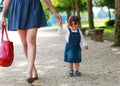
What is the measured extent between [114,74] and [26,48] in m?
1.87

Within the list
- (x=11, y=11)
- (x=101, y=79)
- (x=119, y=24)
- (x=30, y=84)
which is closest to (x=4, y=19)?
(x=11, y=11)

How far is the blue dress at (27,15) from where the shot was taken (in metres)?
6.21

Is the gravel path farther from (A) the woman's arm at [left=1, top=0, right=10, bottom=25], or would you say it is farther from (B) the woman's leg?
(A) the woman's arm at [left=1, top=0, right=10, bottom=25]

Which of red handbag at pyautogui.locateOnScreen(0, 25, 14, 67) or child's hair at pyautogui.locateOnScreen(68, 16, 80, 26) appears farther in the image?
child's hair at pyautogui.locateOnScreen(68, 16, 80, 26)

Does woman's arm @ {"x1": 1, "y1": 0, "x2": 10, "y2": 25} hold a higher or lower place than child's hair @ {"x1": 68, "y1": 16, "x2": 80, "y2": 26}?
higher

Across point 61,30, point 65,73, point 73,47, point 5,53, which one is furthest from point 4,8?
point 65,73

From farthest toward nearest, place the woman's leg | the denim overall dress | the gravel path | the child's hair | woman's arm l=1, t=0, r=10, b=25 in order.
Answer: the denim overall dress, the child's hair, the gravel path, woman's arm l=1, t=0, r=10, b=25, the woman's leg

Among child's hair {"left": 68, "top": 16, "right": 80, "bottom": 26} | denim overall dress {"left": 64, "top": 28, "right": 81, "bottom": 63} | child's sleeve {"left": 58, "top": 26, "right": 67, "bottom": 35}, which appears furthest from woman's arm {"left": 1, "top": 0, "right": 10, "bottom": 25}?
denim overall dress {"left": 64, "top": 28, "right": 81, "bottom": 63}

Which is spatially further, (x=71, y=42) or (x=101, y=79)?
(x=71, y=42)

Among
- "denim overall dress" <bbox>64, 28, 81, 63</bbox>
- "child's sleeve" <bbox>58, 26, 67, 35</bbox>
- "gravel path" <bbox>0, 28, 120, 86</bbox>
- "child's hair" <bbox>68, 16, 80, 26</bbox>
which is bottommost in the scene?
"gravel path" <bbox>0, 28, 120, 86</bbox>

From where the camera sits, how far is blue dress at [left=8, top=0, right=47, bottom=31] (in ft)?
20.4

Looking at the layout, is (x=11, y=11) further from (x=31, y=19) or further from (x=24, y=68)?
(x=24, y=68)

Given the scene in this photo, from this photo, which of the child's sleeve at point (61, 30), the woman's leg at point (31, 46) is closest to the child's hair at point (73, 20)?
the child's sleeve at point (61, 30)

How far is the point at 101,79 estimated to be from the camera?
22.5 ft
